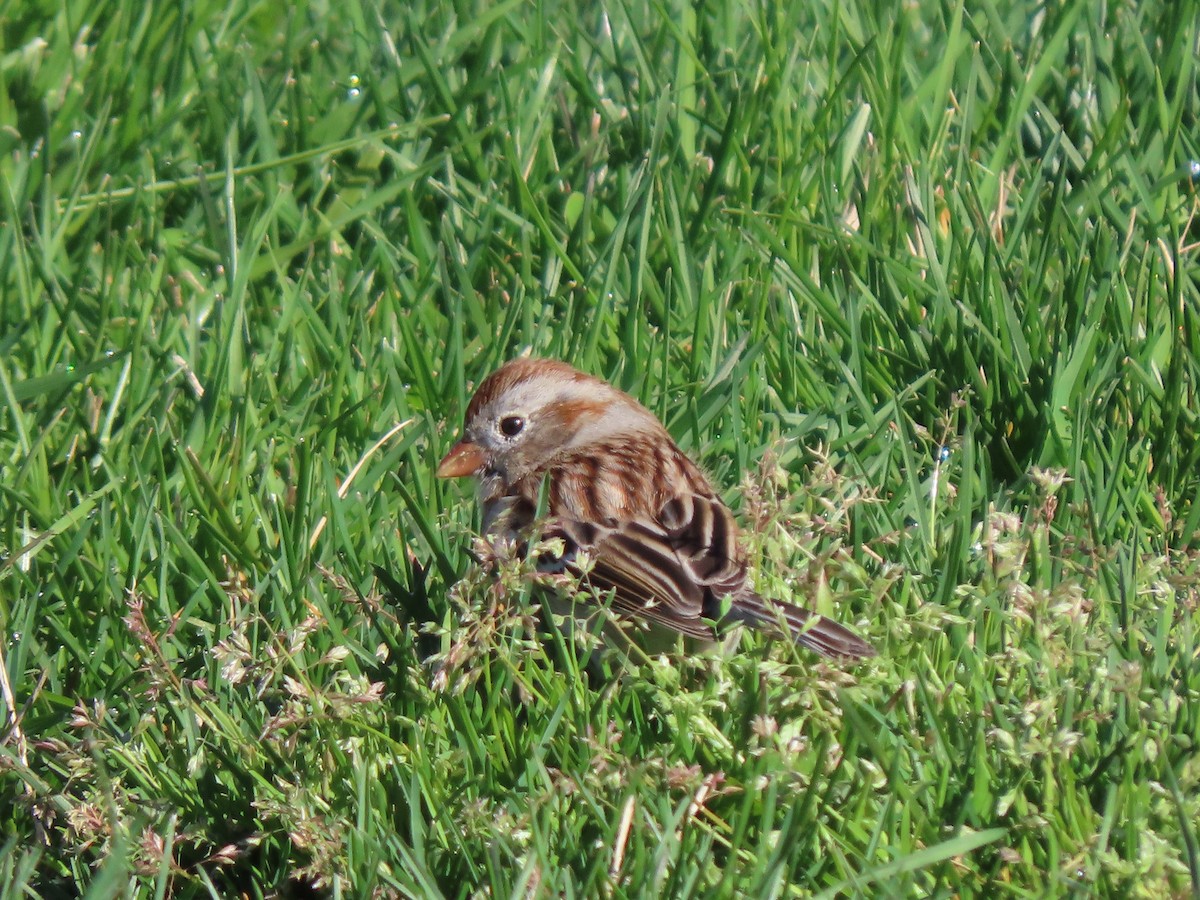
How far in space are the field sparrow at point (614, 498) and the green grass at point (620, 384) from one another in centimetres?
11

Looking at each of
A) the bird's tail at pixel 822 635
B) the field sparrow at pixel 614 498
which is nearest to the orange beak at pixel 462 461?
the field sparrow at pixel 614 498

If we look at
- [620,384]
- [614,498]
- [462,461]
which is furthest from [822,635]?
[620,384]

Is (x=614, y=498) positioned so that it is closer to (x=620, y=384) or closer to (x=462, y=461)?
(x=462, y=461)

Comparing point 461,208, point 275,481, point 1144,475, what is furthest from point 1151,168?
point 275,481

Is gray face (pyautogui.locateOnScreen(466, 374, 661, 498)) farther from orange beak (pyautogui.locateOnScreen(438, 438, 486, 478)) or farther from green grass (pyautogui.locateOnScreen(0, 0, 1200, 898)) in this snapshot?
green grass (pyautogui.locateOnScreen(0, 0, 1200, 898))

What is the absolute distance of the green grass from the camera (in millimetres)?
2672

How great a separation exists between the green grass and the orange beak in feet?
0.23

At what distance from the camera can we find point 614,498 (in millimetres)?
3760

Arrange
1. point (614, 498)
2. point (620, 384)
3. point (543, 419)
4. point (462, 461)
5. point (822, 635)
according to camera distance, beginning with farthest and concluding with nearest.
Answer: point (620, 384), point (543, 419), point (462, 461), point (614, 498), point (822, 635)

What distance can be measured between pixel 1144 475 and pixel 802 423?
794 millimetres

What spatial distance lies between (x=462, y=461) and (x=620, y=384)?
0.56m

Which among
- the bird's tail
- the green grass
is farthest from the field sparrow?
the green grass

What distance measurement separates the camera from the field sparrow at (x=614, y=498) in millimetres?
3197

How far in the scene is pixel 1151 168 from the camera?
15.8 feet
